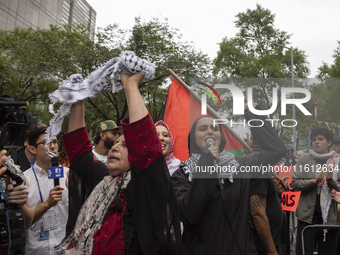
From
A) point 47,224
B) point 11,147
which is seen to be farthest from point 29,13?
point 11,147

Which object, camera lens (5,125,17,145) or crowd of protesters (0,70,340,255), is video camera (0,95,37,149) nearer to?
camera lens (5,125,17,145)

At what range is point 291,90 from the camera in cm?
294

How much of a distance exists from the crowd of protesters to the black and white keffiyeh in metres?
0.07

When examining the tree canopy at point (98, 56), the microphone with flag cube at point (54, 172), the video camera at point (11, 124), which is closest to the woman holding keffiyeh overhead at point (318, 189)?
the microphone with flag cube at point (54, 172)

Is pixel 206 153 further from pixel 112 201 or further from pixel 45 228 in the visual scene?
pixel 45 228

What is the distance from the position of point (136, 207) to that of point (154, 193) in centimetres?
14

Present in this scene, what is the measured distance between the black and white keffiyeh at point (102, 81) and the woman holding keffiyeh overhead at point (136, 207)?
5 cm

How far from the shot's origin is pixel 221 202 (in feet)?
7.95

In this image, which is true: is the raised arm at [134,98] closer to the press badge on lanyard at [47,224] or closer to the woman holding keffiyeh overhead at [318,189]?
the press badge on lanyard at [47,224]

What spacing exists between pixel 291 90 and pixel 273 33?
2191 cm

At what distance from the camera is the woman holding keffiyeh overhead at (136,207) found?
1.49m

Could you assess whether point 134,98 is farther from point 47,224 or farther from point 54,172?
point 47,224

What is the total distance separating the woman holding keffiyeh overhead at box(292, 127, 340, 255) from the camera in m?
3.64

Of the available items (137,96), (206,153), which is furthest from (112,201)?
(206,153)
